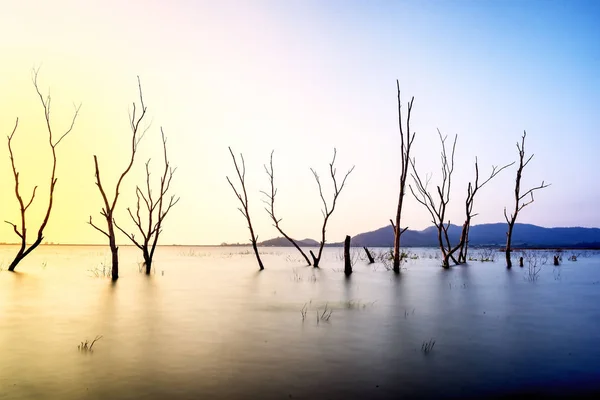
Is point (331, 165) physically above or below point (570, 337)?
above

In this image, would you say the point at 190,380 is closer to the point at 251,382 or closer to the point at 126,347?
the point at 251,382

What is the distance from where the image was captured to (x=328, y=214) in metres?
27.1

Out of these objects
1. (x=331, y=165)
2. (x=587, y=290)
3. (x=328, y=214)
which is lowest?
(x=587, y=290)

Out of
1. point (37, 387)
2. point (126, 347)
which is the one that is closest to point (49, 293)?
point (126, 347)

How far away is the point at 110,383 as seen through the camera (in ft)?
17.9

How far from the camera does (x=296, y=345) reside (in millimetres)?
7531

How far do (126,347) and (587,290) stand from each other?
1658 centimetres

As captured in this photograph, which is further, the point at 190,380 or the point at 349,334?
the point at 349,334

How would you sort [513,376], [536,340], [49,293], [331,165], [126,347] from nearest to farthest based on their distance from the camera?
[513,376] → [126,347] → [536,340] → [49,293] → [331,165]

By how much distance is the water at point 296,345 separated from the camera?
212 inches

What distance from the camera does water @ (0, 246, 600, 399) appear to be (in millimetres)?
5391

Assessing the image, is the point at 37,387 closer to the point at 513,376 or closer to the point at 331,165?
the point at 513,376

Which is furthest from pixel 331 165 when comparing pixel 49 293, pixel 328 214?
pixel 49 293

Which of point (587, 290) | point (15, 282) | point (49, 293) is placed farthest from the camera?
point (15, 282)
